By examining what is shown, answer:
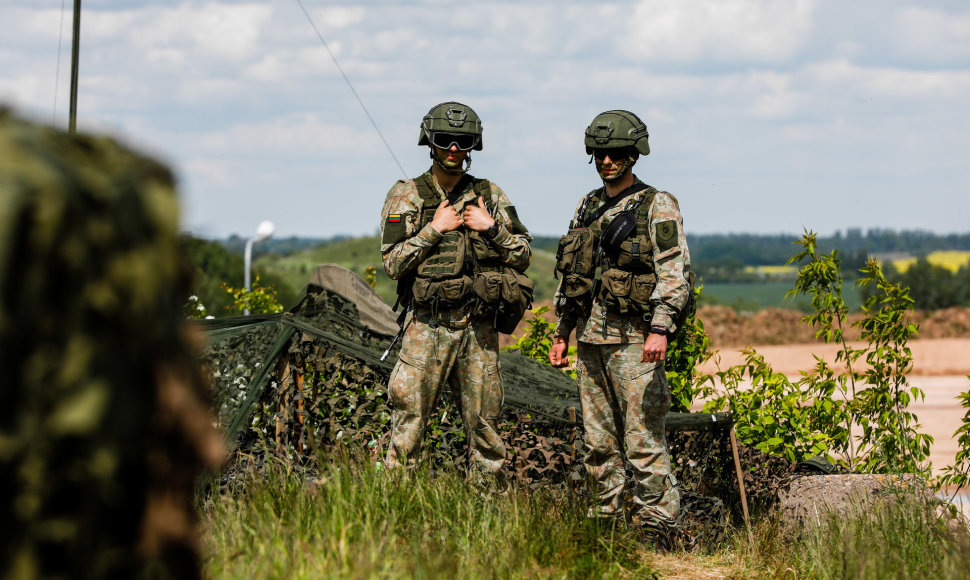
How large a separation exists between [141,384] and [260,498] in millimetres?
2559

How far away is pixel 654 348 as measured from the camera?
528 cm

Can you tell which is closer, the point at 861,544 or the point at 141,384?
the point at 141,384

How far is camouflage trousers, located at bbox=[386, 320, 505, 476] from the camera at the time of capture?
216 inches

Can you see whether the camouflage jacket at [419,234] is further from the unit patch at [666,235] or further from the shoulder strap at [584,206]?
the unit patch at [666,235]

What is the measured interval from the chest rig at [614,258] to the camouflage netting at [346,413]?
0.89 meters

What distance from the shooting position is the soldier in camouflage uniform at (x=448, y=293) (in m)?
5.48

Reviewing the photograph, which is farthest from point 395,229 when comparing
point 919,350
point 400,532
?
point 919,350

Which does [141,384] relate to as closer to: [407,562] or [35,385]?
[35,385]

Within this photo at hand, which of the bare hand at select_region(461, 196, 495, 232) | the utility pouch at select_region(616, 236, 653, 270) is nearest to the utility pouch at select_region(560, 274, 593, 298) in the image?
the utility pouch at select_region(616, 236, 653, 270)

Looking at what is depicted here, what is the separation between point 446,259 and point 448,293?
217 mm

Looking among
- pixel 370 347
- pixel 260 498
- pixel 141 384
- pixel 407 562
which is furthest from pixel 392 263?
pixel 141 384

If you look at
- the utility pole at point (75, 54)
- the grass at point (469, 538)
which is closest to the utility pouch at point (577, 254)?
the grass at point (469, 538)

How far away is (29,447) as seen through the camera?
5.90 feet

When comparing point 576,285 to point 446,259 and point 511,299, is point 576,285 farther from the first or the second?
point 446,259
